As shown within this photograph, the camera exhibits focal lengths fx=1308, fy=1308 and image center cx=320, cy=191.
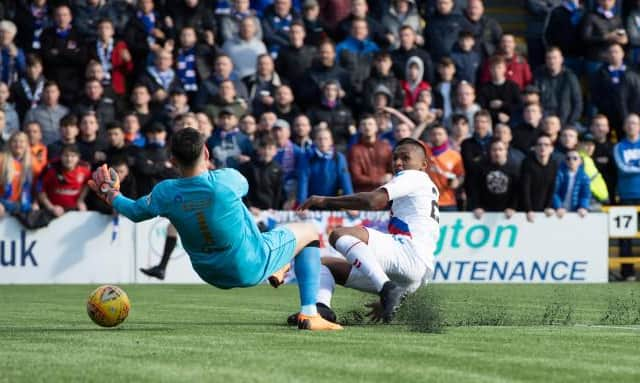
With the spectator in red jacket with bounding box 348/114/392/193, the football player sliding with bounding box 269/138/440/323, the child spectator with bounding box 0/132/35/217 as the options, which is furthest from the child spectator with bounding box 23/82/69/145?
the football player sliding with bounding box 269/138/440/323

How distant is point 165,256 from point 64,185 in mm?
1776

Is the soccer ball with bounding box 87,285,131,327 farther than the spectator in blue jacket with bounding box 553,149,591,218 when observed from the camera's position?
No

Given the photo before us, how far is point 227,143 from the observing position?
18953 millimetres

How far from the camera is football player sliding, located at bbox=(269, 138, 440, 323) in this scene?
1027cm

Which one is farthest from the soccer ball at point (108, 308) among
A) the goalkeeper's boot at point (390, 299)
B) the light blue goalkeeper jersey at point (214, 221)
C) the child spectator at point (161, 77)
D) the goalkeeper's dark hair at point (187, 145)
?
the child spectator at point (161, 77)

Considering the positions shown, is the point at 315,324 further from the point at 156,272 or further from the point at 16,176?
the point at 16,176

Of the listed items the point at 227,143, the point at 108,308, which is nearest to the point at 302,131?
the point at 227,143

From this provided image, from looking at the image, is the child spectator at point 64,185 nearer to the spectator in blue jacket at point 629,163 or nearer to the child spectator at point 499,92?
the child spectator at point 499,92

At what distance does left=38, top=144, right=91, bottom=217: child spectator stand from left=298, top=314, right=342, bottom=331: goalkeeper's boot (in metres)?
9.09

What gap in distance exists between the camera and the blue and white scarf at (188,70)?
66.6 feet

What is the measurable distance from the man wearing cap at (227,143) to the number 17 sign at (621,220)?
5516mm

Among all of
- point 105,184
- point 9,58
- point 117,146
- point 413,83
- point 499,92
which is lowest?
point 117,146

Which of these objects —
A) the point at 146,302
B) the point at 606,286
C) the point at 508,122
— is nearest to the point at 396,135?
the point at 508,122

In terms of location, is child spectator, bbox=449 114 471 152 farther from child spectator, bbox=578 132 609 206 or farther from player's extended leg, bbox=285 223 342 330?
player's extended leg, bbox=285 223 342 330
